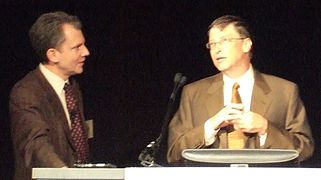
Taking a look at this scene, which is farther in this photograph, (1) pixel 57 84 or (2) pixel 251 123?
(1) pixel 57 84

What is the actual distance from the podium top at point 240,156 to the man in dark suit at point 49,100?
1.02 metres

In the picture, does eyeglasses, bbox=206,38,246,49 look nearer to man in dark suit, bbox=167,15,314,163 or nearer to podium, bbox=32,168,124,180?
man in dark suit, bbox=167,15,314,163

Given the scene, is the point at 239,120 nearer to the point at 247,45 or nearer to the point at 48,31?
the point at 247,45

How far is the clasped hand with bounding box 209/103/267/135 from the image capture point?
2.68 m

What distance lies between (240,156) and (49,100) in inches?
52.3

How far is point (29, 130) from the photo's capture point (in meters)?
2.71

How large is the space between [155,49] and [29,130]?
72 centimetres

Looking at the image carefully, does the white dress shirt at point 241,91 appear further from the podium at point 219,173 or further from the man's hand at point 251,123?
the podium at point 219,173

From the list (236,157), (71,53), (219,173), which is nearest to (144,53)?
(71,53)

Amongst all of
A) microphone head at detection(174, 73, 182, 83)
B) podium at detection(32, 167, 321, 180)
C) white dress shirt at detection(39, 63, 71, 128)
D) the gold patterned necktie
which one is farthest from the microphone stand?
podium at detection(32, 167, 321, 180)

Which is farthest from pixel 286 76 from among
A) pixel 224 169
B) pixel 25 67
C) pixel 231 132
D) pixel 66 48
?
pixel 224 169

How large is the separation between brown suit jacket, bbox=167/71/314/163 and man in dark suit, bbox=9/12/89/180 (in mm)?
453

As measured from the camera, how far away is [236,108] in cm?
274

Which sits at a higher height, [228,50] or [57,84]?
[228,50]
